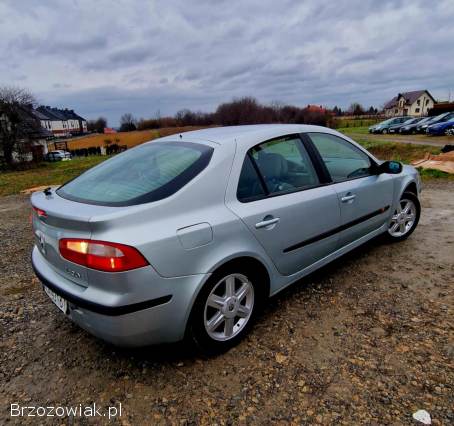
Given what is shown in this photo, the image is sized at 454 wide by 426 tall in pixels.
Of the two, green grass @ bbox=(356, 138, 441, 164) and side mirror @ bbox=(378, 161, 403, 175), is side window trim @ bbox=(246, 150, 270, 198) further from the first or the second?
green grass @ bbox=(356, 138, 441, 164)

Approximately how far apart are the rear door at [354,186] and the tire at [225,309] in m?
1.13

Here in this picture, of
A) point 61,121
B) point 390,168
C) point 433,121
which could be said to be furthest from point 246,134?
point 61,121

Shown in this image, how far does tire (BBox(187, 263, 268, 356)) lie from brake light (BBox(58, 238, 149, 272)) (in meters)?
0.51

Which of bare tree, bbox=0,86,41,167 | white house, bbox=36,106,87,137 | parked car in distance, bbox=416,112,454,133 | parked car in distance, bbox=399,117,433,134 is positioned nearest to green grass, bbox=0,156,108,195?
bare tree, bbox=0,86,41,167

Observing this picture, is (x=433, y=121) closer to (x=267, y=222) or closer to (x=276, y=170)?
(x=276, y=170)

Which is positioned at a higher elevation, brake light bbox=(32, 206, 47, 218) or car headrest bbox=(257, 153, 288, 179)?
car headrest bbox=(257, 153, 288, 179)

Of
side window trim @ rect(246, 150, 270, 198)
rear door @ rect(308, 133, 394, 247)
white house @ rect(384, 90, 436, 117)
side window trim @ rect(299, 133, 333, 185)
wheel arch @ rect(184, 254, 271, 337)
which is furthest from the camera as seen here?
white house @ rect(384, 90, 436, 117)

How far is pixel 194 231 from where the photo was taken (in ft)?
6.72

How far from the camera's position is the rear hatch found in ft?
6.38

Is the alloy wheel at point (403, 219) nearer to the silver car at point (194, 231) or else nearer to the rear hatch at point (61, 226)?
the silver car at point (194, 231)

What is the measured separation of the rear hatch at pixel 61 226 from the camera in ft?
6.38

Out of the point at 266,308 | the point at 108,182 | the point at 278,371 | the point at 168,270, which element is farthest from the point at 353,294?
the point at 108,182

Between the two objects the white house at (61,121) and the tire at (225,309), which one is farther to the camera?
the white house at (61,121)

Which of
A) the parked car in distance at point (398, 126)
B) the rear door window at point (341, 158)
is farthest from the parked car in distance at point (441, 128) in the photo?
the rear door window at point (341, 158)
